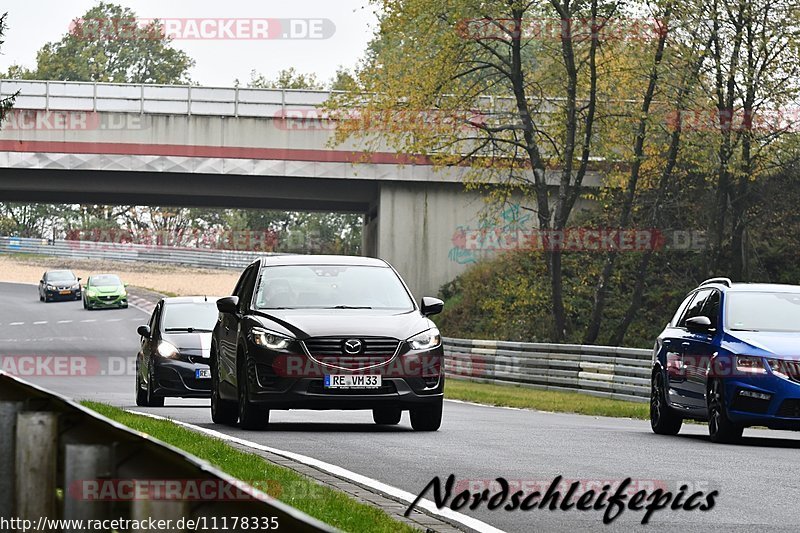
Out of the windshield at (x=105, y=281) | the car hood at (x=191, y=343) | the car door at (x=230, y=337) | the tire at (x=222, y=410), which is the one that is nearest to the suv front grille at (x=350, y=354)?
the car door at (x=230, y=337)

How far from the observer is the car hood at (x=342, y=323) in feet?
48.6

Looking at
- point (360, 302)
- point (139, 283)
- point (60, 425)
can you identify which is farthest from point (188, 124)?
point (139, 283)

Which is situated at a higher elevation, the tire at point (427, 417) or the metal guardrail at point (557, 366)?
the tire at point (427, 417)

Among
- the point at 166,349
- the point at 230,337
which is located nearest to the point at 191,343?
the point at 166,349

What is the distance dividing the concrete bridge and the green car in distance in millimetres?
23496

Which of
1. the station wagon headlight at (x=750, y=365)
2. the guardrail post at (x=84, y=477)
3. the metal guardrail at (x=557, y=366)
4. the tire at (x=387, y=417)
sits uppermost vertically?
the guardrail post at (x=84, y=477)

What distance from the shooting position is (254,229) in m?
110

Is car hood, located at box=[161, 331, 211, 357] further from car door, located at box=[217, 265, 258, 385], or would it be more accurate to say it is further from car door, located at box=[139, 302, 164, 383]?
car door, located at box=[217, 265, 258, 385]

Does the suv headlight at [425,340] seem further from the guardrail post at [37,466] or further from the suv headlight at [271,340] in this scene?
the guardrail post at [37,466]

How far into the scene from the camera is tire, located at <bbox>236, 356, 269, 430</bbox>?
1516 cm

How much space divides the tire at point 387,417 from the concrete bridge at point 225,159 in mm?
26741

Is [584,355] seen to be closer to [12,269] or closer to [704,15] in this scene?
[704,15]

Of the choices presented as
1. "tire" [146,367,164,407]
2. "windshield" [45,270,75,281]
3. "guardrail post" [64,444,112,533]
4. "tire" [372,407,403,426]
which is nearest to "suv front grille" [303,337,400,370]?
"tire" [372,407,403,426]

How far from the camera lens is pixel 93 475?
14.2 feet
